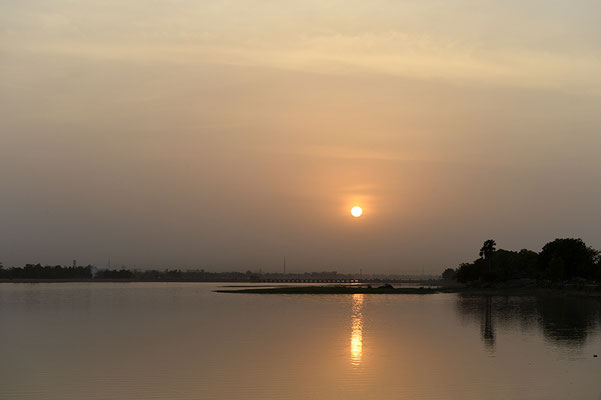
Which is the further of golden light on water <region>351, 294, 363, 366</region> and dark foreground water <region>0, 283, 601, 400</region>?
golden light on water <region>351, 294, 363, 366</region>

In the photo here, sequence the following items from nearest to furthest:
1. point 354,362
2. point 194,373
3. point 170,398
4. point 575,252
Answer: point 170,398
point 194,373
point 354,362
point 575,252

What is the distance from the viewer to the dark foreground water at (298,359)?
34.4 m

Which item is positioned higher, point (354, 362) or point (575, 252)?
point (575, 252)

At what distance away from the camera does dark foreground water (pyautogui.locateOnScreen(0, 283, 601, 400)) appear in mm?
34406

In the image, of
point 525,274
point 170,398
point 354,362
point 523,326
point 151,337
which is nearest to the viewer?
point 170,398

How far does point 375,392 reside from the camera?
1329 inches

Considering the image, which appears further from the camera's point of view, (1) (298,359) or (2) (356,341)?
(2) (356,341)

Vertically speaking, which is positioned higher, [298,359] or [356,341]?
[356,341]

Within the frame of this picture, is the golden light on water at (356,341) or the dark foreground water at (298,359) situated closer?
the dark foreground water at (298,359)

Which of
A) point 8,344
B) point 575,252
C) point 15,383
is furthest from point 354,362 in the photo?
point 575,252

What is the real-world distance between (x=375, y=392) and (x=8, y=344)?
3388cm

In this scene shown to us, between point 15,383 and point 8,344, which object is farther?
point 8,344

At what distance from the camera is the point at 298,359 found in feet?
150

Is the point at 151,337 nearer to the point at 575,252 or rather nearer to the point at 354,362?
the point at 354,362
